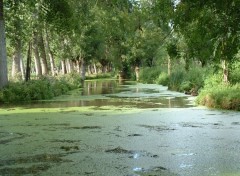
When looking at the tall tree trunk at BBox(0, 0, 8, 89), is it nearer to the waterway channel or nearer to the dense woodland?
the dense woodland

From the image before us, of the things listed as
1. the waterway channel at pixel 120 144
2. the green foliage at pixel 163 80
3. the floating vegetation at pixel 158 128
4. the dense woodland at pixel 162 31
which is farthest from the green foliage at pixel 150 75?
the floating vegetation at pixel 158 128

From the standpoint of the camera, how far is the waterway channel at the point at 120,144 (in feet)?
15.8

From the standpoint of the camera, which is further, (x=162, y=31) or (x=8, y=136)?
(x=162, y=31)

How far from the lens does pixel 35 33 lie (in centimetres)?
2028

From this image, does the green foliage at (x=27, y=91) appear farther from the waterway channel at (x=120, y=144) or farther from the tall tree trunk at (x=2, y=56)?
the waterway channel at (x=120, y=144)

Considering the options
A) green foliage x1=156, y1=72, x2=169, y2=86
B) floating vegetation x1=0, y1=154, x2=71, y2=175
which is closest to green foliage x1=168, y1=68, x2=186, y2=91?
green foliage x1=156, y1=72, x2=169, y2=86

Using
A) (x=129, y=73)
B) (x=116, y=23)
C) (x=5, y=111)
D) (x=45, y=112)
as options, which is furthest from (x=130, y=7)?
(x=129, y=73)

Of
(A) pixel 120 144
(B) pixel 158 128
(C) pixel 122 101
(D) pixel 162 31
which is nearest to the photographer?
(A) pixel 120 144

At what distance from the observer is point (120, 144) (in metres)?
6.33

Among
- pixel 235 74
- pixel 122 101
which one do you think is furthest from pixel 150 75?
pixel 122 101

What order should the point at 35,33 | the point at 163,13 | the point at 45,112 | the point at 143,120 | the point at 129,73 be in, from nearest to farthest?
the point at 163,13
the point at 143,120
the point at 45,112
the point at 35,33
the point at 129,73

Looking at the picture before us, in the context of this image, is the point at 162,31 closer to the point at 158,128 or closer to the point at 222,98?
the point at 158,128

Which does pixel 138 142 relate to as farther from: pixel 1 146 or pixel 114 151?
pixel 1 146

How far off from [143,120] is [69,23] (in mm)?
4399
